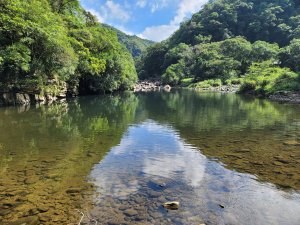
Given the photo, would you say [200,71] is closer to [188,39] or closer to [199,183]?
[188,39]

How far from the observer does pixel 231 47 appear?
338 ft

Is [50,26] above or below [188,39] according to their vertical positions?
below

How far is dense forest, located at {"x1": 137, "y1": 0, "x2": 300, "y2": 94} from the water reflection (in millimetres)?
44576

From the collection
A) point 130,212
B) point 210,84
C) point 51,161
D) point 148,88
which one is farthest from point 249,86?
point 130,212

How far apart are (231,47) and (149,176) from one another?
101 meters

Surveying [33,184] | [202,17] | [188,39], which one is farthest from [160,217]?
[202,17]

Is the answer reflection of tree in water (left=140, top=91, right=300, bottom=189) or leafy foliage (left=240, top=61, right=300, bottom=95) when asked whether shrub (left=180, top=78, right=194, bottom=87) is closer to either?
leafy foliage (left=240, top=61, right=300, bottom=95)

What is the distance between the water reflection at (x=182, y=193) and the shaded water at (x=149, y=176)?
0.03 metres

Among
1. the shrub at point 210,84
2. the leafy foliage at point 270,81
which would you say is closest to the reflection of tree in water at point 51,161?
the leafy foliage at point 270,81

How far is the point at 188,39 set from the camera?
153m

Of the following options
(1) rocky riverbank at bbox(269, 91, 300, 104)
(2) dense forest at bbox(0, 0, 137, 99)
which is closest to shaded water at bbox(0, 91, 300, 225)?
(2) dense forest at bbox(0, 0, 137, 99)

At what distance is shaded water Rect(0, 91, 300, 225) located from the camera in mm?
7312

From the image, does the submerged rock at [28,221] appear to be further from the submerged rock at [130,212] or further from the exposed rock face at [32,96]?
the exposed rock face at [32,96]

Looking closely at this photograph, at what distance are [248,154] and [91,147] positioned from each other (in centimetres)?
720
